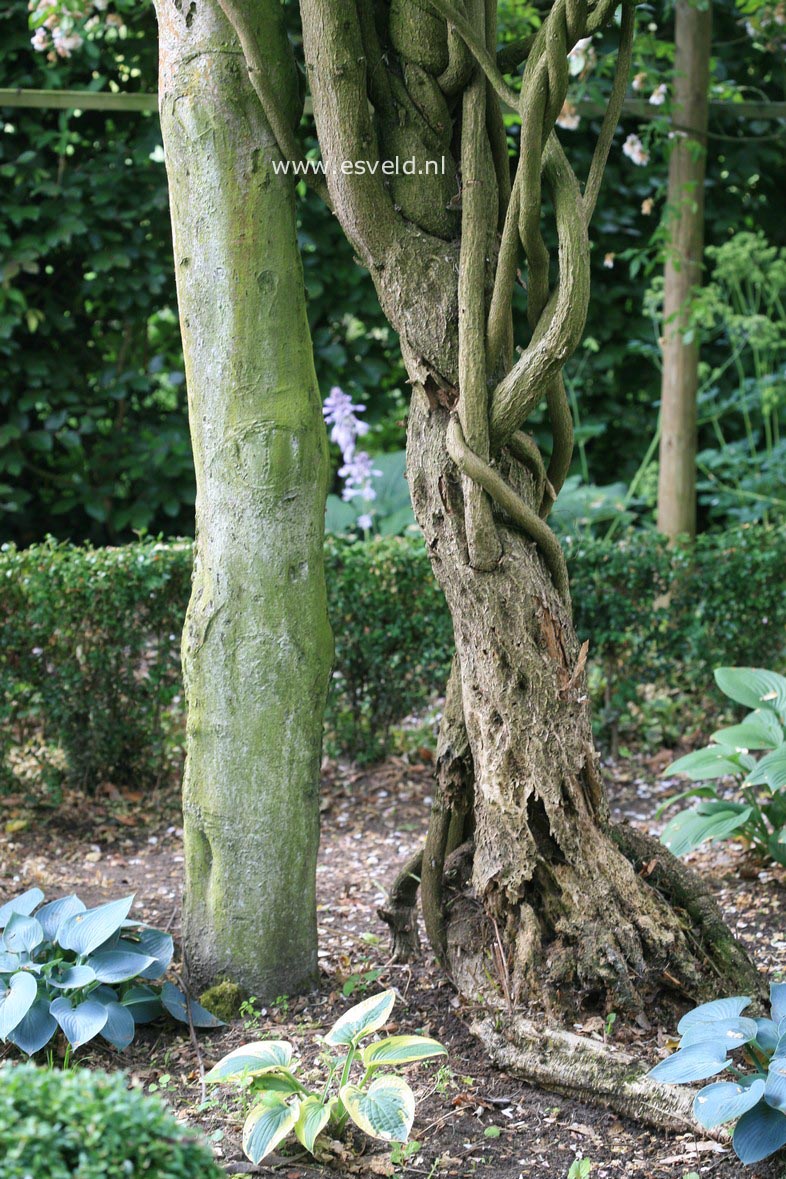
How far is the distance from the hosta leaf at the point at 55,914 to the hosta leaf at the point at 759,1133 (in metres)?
1.62

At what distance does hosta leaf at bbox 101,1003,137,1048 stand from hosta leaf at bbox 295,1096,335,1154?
22.8 inches

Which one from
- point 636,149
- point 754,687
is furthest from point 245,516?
point 636,149

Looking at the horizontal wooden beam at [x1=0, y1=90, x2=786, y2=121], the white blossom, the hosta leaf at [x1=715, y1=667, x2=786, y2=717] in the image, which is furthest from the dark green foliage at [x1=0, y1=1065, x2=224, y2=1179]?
the horizontal wooden beam at [x1=0, y1=90, x2=786, y2=121]

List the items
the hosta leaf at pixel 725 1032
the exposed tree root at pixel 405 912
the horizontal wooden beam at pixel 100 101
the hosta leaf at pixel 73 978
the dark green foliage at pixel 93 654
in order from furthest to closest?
1. the horizontal wooden beam at pixel 100 101
2. the dark green foliage at pixel 93 654
3. the exposed tree root at pixel 405 912
4. the hosta leaf at pixel 73 978
5. the hosta leaf at pixel 725 1032

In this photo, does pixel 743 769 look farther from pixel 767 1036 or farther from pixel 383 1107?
pixel 383 1107

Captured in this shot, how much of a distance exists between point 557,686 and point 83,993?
1.36 meters

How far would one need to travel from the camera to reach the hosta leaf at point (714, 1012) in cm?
231

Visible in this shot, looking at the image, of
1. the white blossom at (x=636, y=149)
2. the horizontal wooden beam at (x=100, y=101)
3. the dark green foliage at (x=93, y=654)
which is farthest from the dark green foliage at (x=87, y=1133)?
the horizontal wooden beam at (x=100, y=101)

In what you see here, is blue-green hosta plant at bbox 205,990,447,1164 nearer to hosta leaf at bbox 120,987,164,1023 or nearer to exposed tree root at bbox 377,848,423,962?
hosta leaf at bbox 120,987,164,1023

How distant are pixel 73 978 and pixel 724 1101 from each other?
4.89 ft

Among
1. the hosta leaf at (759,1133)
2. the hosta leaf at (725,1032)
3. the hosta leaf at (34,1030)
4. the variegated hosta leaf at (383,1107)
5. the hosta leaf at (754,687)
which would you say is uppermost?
the hosta leaf at (754,687)

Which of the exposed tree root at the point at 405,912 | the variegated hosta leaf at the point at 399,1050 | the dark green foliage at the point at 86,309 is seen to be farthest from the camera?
the dark green foliage at the point at 86,309

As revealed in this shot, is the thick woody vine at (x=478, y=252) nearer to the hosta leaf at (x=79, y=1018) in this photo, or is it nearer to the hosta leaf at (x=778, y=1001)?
the hosta leaf at (x=778, y=1001)

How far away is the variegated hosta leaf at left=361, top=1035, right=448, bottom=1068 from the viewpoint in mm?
2328
